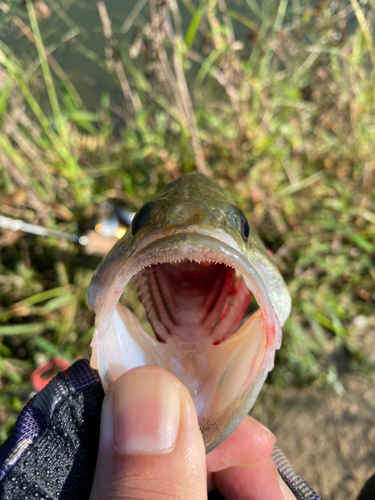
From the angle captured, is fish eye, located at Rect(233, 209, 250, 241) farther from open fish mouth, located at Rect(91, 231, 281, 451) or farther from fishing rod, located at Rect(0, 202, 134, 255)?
fishing rod, located at Rect(0, 202, 134, 255)

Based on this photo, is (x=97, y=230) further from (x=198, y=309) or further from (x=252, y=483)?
(x=252, y=483)

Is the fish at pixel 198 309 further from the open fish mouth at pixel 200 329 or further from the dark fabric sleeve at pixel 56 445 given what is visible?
the dark fabric sleeve at pixel 56 445

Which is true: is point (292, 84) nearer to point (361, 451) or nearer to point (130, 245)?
point (130, 245)

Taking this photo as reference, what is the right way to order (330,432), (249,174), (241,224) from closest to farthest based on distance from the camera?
1. (241,224)
2. (330,432)
3. (249,174)

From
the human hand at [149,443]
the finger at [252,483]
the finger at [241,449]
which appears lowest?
the finger at [252,483]

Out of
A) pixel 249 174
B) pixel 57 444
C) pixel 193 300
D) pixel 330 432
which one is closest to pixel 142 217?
pixel 193 300

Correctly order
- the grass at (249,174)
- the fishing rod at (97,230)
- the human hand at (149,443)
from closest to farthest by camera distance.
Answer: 1. the human hand at (149,443)
2. the grass at (249,174)
3. the fishing rod at (97,230)

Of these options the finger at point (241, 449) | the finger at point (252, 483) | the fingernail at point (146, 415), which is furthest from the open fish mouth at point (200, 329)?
the finger at point (252, 483)
